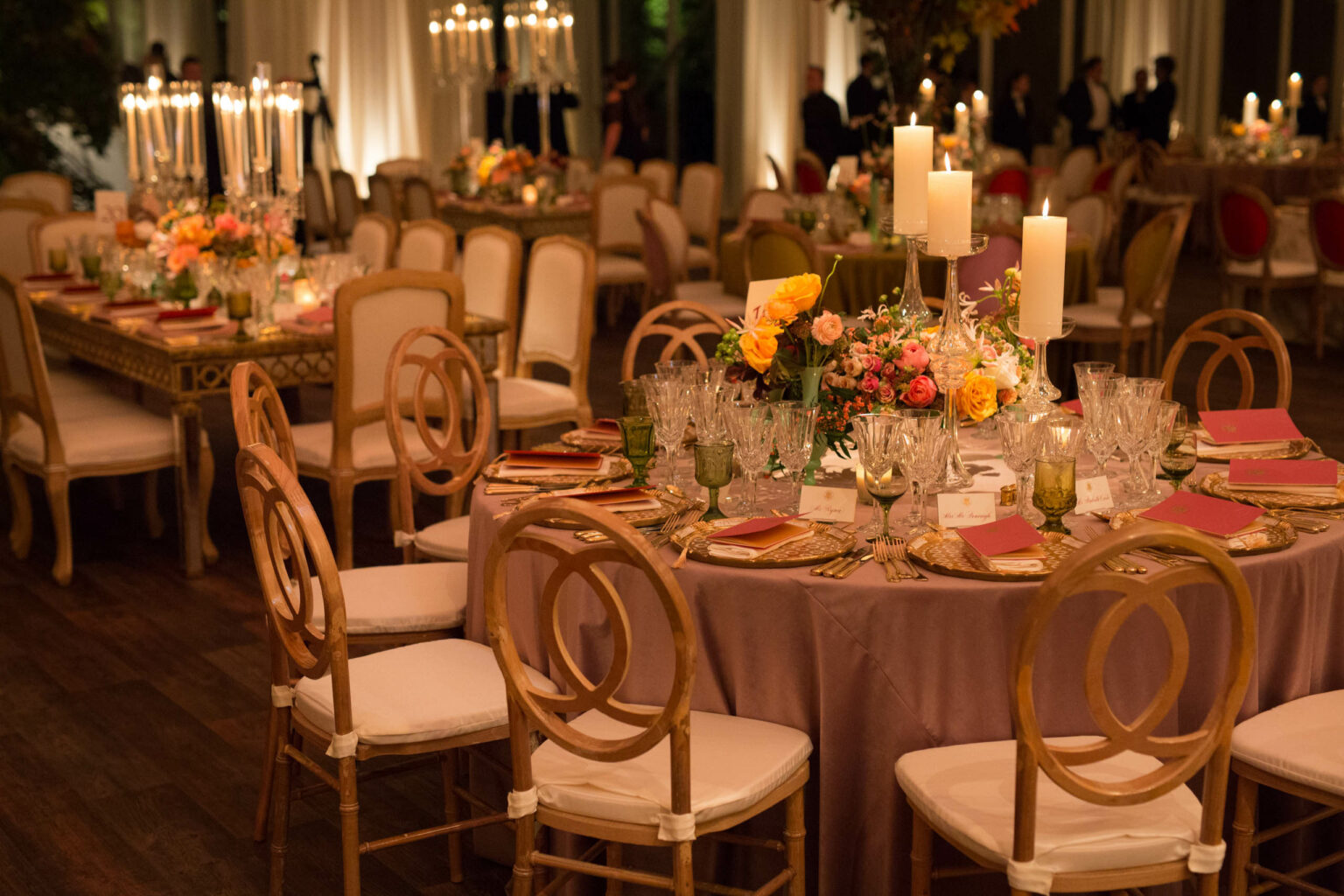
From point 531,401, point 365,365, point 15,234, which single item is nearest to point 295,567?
point 365,365

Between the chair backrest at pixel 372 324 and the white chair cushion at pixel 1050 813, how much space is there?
245 centimetres

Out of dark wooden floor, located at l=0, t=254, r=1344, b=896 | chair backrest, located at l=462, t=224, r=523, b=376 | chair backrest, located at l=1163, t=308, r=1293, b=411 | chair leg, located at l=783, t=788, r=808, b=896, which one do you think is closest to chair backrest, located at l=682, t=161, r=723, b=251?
chair backrest, located at l=462, t=224, r=523, b=376

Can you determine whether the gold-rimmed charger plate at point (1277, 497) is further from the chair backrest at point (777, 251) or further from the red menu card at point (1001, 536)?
the chair backrest at point (777, 251)

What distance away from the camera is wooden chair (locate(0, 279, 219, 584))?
4.67 metres

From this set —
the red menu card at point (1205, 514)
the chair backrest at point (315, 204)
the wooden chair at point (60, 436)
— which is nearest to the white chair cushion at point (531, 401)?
the wooden chair at point (60, 436)

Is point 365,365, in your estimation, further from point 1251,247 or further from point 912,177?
point 1251,247

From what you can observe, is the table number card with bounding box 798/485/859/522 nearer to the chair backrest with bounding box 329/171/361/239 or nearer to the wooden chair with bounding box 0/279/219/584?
the wooden chair with bounding box 0/279/219/584

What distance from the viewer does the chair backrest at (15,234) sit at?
→ 695 centimetres

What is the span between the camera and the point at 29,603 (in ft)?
15.3

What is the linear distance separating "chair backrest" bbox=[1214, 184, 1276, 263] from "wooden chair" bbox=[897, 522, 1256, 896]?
6626mm

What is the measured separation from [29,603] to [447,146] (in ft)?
32.8

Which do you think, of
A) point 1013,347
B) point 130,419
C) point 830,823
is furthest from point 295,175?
point 830,823

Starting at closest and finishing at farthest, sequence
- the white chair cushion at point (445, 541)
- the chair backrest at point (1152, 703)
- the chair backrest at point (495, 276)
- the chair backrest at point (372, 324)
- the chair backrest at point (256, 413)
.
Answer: the chair backrest at point (1152, 703) → the chair backrest at point (256, 413) → the white chair cushion at point (445, 541) → the chair backrest at point (372, 324) → the chair backrest at point (495, 276)

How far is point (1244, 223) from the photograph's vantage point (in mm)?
8242
